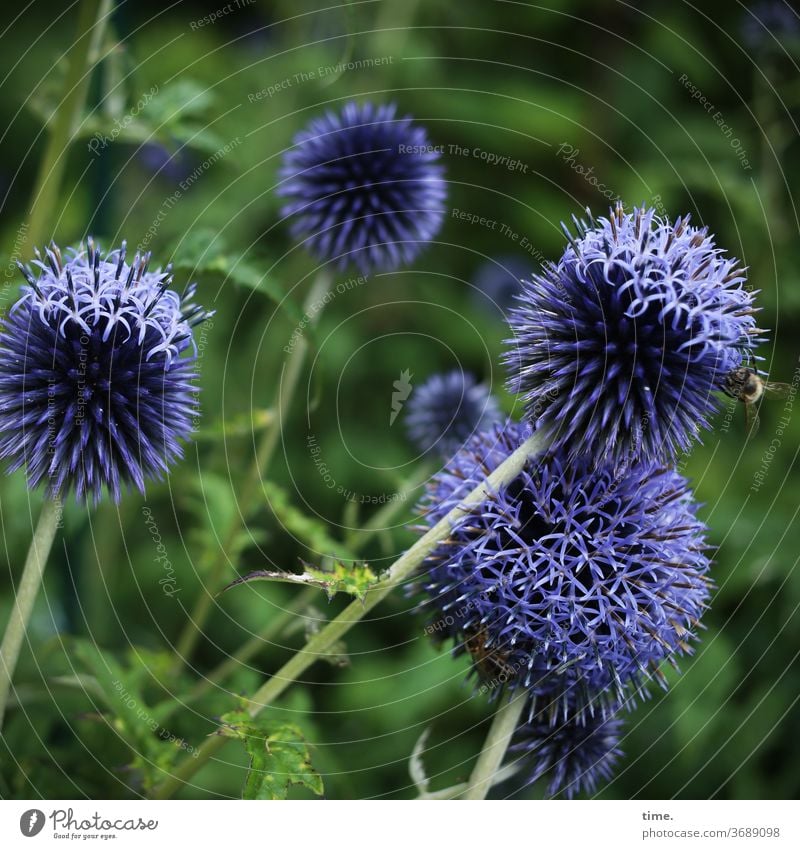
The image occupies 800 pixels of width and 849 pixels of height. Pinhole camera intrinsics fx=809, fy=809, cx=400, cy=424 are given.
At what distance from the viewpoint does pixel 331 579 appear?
3.00ft

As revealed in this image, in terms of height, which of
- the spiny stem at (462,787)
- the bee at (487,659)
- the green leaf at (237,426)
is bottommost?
the spiny stem at (462,787)

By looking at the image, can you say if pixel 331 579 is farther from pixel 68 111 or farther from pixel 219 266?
pixel 68 111

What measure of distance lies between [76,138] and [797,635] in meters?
1.82

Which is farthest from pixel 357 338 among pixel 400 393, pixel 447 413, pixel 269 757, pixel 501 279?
pixel 269 757

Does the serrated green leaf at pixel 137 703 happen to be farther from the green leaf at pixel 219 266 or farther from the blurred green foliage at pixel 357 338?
the green leaf at pixel 219 266

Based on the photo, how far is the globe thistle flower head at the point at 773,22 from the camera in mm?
2084

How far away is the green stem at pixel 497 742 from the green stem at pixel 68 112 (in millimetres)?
927

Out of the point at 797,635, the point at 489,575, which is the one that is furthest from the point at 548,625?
the point at 797,635

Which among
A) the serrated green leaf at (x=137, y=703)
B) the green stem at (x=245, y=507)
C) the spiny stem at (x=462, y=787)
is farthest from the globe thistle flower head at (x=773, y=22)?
the serrated green leaf at (x=137, y=703)

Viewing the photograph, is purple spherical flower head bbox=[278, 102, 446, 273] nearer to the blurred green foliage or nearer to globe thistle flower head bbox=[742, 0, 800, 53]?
the blurred green foliage

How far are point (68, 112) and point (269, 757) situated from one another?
96 cm
